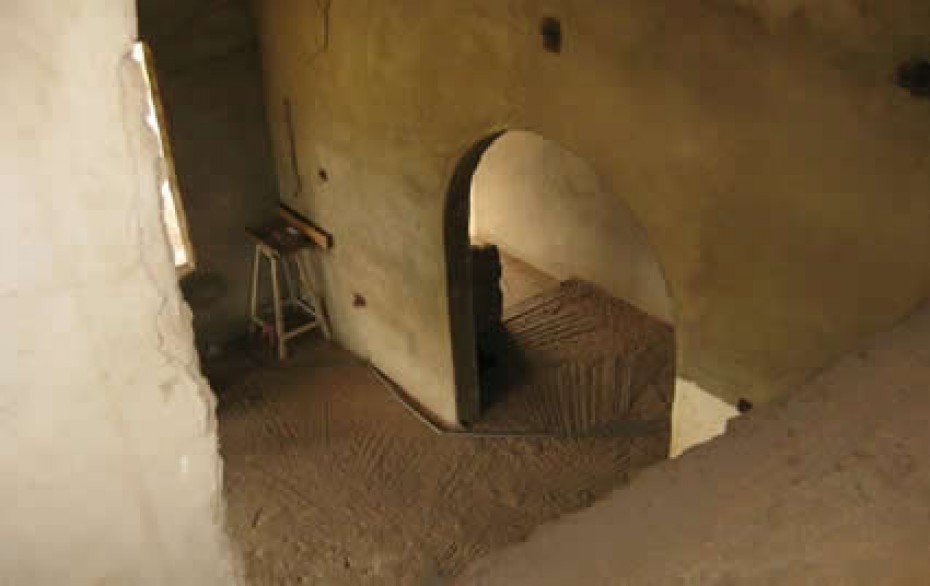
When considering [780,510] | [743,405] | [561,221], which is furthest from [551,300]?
[780,510]

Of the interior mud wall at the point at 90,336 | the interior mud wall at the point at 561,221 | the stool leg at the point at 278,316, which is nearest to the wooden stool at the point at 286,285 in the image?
the stool leg at the point at 278,316

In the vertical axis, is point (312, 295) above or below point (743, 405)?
below

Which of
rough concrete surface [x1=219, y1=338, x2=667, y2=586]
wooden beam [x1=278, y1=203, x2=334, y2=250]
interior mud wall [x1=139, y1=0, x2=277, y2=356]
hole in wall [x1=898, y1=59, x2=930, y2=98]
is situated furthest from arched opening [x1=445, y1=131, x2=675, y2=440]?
hole in wall [x1=898, y1=59, x2=930, y2=98]

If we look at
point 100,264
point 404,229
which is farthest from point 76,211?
point 404,229

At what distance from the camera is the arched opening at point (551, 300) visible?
797 centimetres

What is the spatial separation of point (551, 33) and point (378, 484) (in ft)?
12.4

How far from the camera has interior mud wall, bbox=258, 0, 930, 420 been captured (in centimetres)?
416

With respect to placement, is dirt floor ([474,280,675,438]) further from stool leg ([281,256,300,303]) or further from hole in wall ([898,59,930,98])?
hole in wall ([898,59,930,98])

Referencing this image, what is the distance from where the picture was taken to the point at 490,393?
8430mm

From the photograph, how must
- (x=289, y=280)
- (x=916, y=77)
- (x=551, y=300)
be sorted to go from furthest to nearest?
(x=551, y=300), (x=289, y=280), (x=916, y=77)

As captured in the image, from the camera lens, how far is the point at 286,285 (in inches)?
387

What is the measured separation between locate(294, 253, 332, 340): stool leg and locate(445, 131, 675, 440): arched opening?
5.32 feet

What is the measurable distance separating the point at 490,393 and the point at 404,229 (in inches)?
67.9

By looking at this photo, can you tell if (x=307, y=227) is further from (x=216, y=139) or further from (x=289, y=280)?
(x=216, y=139)
